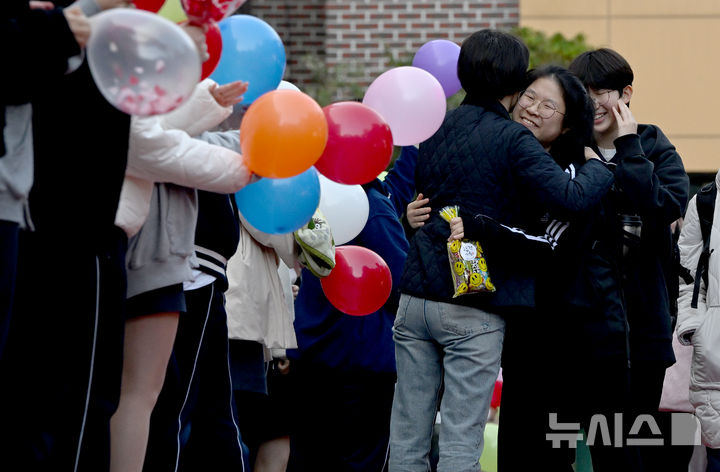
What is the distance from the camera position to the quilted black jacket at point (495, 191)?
4.27m

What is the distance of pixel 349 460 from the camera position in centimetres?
532

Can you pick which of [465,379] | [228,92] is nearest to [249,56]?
[228,92]

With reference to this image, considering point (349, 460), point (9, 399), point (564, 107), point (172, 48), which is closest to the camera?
point (172, 48)

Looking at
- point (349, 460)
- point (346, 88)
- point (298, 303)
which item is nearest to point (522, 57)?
point (298, 303)

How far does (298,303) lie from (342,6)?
602cm

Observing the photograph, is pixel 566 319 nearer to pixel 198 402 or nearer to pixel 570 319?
pixel 570 319

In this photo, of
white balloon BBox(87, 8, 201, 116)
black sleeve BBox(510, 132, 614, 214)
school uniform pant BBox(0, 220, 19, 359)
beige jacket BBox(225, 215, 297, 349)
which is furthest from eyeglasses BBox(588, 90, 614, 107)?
school uniform pant BBox(0, 220, 19, 359)

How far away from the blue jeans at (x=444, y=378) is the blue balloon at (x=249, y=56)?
1.04 metres

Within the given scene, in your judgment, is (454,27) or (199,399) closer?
(199,399)

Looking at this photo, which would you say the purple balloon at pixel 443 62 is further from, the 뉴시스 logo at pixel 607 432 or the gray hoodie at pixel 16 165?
the gray hoodie at pixel 16 165

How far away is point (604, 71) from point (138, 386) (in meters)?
2.44

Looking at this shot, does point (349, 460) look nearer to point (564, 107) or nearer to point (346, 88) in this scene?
point (564, 107)

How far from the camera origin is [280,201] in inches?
149

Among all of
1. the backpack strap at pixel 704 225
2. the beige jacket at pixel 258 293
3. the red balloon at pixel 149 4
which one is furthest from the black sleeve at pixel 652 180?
the red balloon at pixel 149 4
